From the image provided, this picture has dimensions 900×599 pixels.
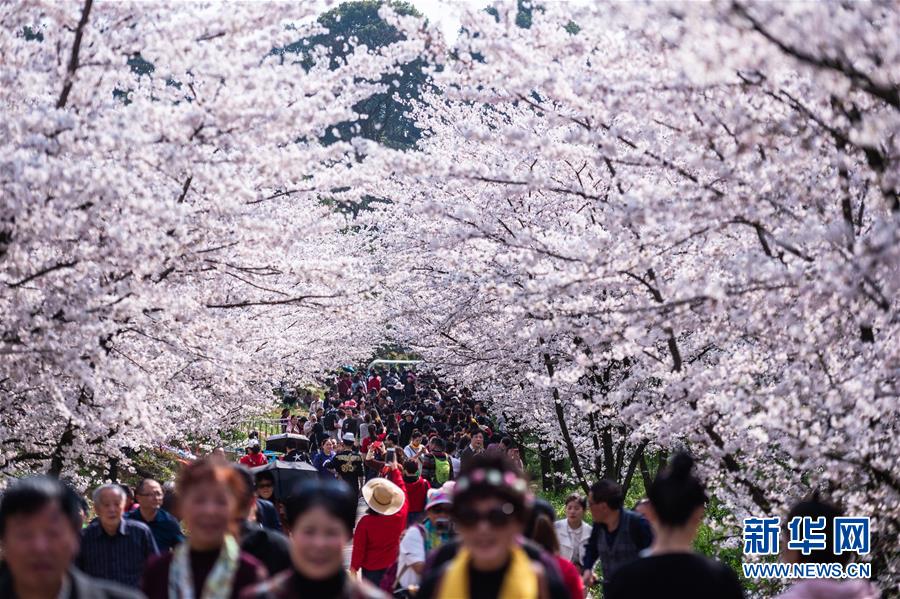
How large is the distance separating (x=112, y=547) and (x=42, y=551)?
11.0 feet

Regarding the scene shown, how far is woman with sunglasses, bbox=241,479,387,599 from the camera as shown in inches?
147

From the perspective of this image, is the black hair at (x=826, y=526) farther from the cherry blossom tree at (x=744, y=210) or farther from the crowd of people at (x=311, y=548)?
the cherry blossom tree at (x=744, y=210)

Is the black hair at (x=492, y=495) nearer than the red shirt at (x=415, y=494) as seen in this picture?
Yes

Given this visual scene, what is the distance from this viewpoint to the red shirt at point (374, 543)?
29.6 ft

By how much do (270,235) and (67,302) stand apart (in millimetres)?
1895

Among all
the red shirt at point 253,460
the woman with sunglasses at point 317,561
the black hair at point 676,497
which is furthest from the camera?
the red shirt at point 253,460

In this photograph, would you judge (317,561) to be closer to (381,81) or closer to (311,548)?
(311,548)

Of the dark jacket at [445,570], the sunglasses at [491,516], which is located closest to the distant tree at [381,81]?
the dark jacket at [445,570]

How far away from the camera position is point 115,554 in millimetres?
6695

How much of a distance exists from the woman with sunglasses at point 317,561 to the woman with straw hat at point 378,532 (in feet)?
16.8

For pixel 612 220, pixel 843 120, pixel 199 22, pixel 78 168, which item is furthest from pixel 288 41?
pixel 843 120

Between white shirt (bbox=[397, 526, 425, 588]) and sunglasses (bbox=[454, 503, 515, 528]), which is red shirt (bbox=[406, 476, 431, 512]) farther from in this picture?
sunglasses (bbox=[454, 503, 515, 528])

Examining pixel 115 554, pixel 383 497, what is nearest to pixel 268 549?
pixel 115 554

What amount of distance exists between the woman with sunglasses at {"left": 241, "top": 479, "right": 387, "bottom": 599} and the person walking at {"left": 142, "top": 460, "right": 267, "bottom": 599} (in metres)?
0.44
